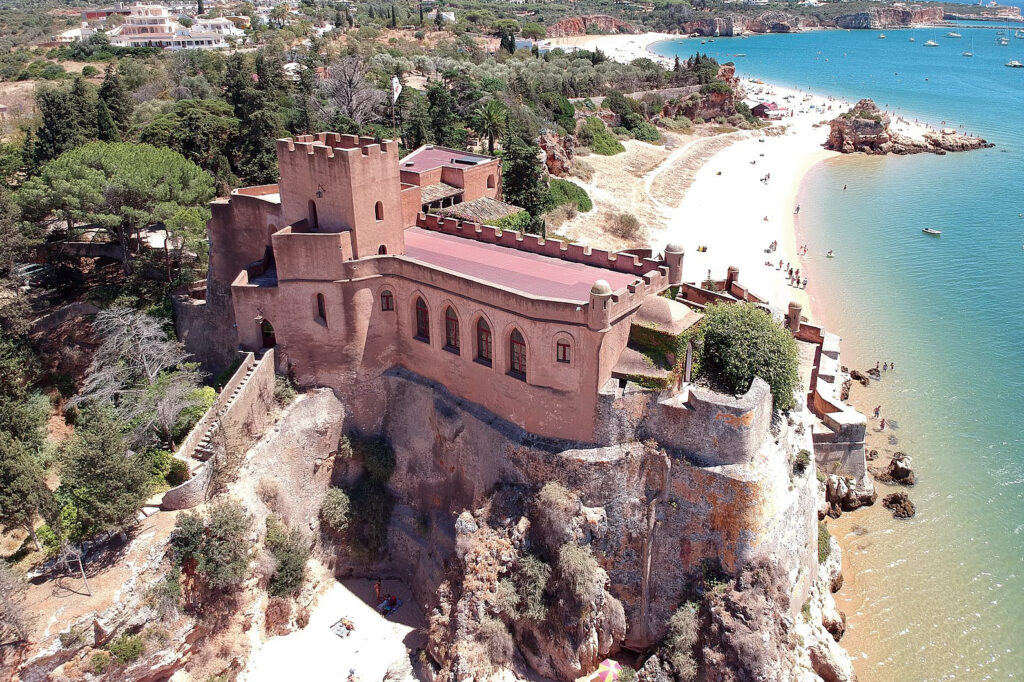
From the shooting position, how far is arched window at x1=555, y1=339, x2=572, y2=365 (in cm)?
2388

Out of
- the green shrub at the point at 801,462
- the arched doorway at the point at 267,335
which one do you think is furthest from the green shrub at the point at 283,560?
the green shrub at the point at 801,462

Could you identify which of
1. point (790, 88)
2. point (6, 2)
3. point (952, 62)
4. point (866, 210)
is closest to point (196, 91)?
point (866, 210)

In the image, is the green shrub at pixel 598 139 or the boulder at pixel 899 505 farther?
the green shrub at pixel 598 139

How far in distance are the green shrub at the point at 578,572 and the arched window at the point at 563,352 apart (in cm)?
587

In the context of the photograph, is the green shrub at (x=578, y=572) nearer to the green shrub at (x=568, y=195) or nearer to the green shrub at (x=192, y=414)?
the green shrub at (x=192, y=414)

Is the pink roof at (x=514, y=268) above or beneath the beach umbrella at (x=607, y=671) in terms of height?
above

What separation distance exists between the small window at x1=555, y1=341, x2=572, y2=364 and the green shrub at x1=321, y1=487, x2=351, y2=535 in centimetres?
1039

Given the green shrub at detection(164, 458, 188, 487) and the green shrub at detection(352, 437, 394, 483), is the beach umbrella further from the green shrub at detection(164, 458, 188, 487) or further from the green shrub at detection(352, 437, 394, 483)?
the green shrub at detection(164, 458, 188, 487)

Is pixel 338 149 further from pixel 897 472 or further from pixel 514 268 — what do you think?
pixel 897 472

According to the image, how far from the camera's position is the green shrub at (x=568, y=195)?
181ft

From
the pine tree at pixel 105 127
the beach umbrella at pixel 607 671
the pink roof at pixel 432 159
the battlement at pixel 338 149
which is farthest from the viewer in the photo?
the pine tree at pixel 105 127

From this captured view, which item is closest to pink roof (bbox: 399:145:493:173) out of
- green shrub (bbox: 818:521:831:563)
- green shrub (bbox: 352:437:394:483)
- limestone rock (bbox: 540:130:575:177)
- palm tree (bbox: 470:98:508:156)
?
palm tree (bbox: 470:98:508:156)

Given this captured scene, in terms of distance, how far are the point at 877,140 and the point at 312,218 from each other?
85.0m

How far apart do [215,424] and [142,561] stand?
16.6 feet
